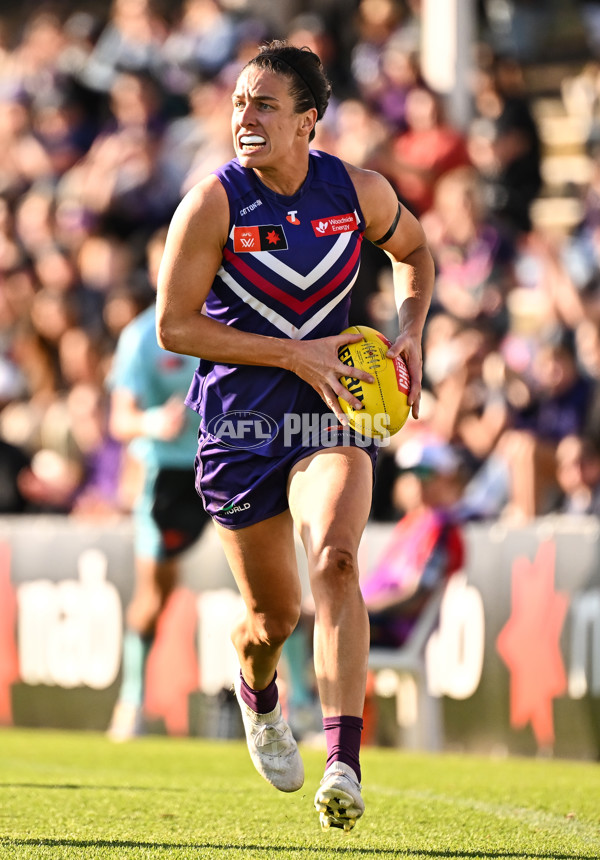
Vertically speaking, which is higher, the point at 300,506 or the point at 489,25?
the point at 489,25

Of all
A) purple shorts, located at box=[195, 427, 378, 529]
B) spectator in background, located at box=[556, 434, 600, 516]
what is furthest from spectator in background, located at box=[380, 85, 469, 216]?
purple shorts, located at box=[195, 427, 378, 529]

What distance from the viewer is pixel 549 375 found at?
10.5 metres

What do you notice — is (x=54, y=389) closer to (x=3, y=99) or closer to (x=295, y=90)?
(x=3, y=99)

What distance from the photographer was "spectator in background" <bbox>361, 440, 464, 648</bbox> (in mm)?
9391

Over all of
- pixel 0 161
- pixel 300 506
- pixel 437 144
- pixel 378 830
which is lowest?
pixel 378 830

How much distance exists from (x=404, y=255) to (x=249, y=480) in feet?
3.72

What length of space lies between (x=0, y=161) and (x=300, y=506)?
41.6 feet

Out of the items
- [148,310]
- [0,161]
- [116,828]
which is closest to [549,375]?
[148,310]

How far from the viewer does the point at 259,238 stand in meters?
5.48

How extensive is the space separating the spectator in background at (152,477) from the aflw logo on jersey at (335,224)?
13.1ft

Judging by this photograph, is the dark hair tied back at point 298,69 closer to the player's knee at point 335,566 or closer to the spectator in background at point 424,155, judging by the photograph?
the player's knee at point 335,566

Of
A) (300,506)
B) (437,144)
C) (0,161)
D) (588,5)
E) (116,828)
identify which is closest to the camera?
(300,506)

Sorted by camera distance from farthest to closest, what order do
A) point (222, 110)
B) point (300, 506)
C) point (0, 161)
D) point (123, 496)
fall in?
point (0, 161) < point (222, 110) < point (123, 496) < point (300, 506)

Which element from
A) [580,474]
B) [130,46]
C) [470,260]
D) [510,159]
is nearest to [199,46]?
[130,46]
